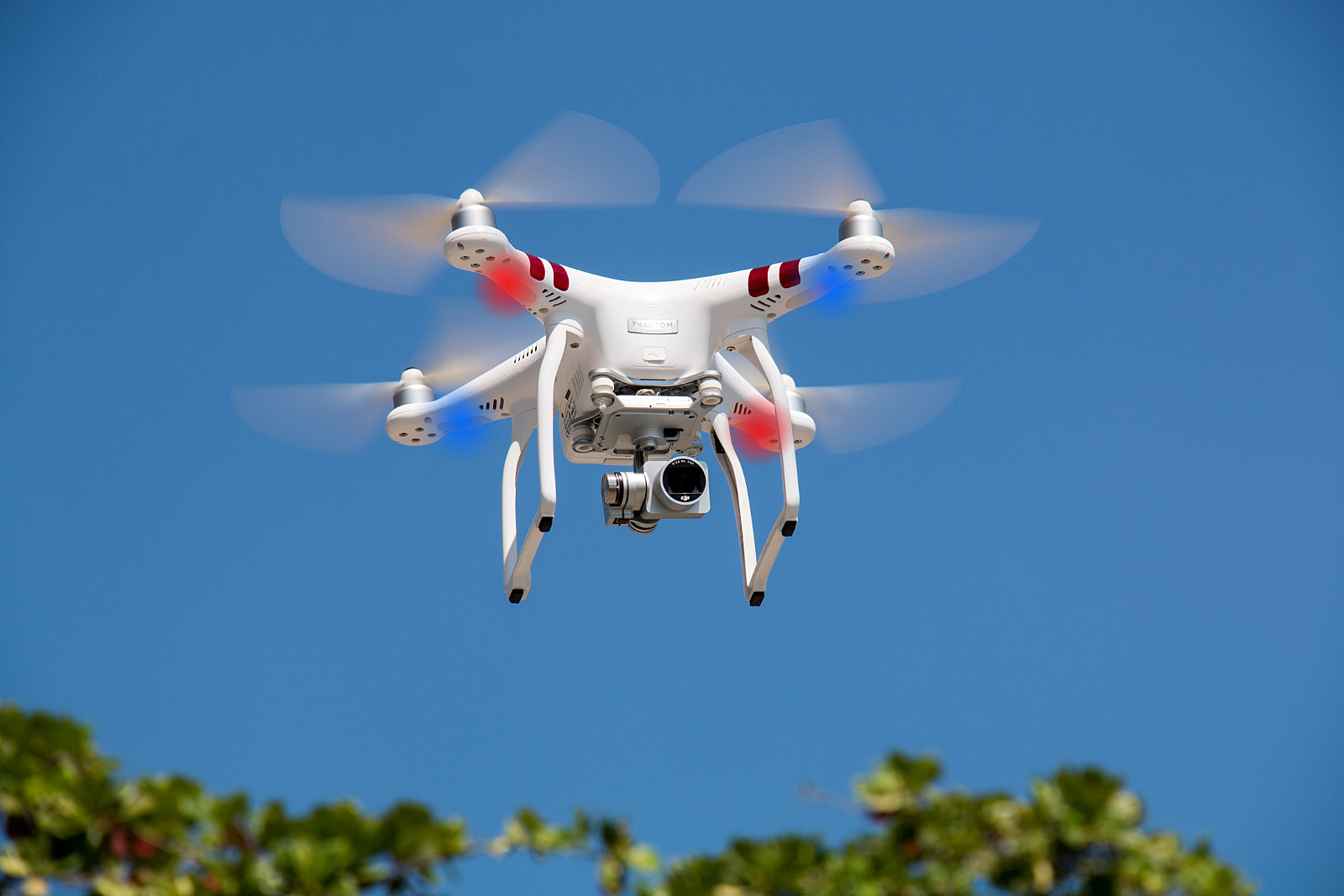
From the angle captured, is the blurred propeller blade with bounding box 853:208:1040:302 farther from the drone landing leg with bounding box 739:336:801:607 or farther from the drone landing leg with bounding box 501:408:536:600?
the drone landing leg with bounding box 501:408:536:600

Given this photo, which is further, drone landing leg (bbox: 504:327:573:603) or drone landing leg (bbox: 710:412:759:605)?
drone landing leg (bbox: 710:412:759:605)

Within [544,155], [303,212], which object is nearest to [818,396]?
[544,155]

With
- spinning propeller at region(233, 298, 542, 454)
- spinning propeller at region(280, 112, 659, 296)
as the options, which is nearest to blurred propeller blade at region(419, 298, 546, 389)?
spinning propeller at region(233, 298, 542, 454)

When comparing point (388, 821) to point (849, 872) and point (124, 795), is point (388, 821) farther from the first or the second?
point (849, 872)

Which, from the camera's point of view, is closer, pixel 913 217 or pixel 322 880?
pixel 322 880

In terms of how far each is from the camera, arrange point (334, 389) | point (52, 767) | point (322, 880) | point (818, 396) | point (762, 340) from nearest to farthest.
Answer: point (322, 880)
point (52, 767)
point (762, 340)
point (334, 389)
point (818, 396)

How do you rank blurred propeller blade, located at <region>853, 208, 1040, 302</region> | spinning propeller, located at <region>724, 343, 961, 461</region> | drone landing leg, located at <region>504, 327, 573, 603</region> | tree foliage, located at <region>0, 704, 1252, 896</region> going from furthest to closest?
spinning propeller, located at <region>724, 343, 961, 461</region>, blurred propeller blade, located at <region>853, 208, 1040, 302</region>, drone landing leg, located at <region>504, 327, 573, 603</region>, tree foliage, located at <region>0, 704, 1252, 896</region>

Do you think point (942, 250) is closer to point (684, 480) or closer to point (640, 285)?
point (640, 285)

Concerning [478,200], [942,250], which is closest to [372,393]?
[478,200]
